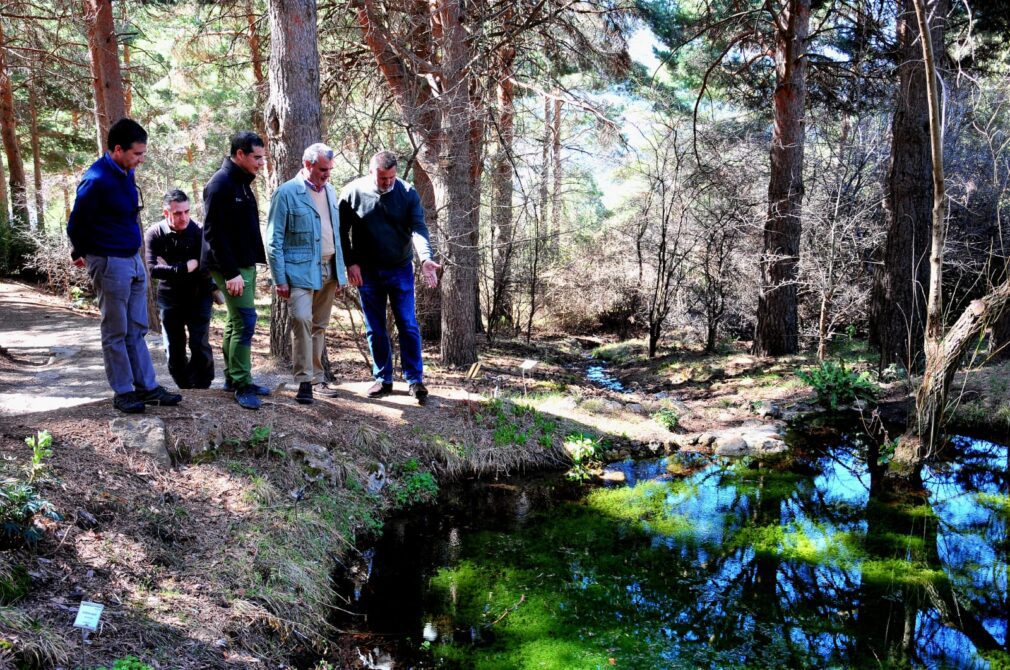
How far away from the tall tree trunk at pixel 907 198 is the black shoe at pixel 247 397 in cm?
692

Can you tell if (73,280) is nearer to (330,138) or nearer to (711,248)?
(330,138)

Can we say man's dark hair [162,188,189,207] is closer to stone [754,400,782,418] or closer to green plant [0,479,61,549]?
green plant [0,479,61,549]

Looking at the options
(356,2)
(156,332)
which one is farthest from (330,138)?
(156,332)

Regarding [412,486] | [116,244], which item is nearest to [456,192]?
[412,486]

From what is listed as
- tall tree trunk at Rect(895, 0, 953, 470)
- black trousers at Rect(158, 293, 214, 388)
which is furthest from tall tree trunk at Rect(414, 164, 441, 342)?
tall tree trunk at Rect(895, 0, 953, 470)

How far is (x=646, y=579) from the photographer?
4039 millimetres

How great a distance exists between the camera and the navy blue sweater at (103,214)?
4.00 meters

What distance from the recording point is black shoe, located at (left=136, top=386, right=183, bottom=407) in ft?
14.9

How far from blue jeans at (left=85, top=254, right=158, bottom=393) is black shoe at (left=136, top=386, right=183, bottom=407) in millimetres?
45

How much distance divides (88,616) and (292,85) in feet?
14.9

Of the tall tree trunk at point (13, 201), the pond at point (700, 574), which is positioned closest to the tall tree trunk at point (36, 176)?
the tall tree trunk at point (13, 201)

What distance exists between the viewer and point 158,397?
462cm

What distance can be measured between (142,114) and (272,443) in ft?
53.6

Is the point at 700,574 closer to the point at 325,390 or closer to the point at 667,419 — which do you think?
the point at 667,419
